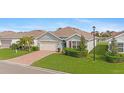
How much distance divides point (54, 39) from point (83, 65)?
11.8 m

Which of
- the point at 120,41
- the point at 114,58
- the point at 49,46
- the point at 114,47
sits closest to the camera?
the point at 114,58

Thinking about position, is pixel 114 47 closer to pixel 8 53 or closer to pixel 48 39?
pixel 48 39

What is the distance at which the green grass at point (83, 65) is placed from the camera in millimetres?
19797

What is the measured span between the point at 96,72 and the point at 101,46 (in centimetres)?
1041

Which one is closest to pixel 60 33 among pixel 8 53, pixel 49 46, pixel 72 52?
pixel 49 46

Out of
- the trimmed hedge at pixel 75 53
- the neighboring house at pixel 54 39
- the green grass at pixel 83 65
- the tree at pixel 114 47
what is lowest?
the green grass at pixel 83 65

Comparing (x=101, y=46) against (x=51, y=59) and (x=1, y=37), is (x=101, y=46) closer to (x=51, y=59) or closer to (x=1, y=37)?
(x=51, y=59)

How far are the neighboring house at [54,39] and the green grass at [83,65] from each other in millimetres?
3387

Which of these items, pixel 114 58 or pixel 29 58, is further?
pixel 29 58

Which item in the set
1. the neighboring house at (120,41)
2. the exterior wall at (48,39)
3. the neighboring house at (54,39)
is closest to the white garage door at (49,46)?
the neighboring house at (54,39)

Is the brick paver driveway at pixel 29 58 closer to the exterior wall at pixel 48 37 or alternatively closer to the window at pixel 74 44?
the window at pixel 74 44

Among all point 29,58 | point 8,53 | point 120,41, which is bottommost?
point 29,58

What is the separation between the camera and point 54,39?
3303cm
